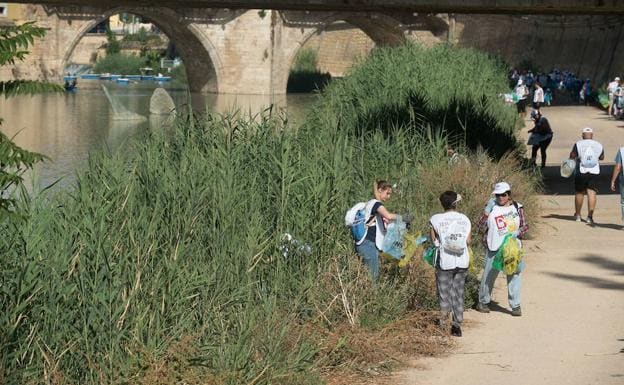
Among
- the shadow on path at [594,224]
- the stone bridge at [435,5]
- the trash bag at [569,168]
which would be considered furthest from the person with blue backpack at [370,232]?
the stone bridge at [435,5]

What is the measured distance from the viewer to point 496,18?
59.1 m

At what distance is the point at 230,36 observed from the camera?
5444 centimetres

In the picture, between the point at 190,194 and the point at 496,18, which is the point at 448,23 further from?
the point at 190,194

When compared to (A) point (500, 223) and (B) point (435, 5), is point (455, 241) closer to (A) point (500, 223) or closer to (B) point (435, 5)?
(A) point (500, 223)

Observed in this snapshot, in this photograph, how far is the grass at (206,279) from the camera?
756cm

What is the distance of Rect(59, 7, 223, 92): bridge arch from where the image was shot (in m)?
52.0

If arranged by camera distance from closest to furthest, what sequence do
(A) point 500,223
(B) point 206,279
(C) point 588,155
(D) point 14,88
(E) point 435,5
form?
(D) point 14,88, (B) point 206,279, (A) point 500,223, (C) point 588,155, (E) point 435,5

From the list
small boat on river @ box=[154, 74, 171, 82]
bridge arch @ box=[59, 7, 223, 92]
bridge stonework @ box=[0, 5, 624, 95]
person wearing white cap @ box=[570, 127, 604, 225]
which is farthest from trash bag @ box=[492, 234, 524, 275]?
small boat on river @ box=[154, 74, 171, 82]

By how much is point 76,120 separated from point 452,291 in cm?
2864

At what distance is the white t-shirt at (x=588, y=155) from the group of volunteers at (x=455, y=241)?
5.01 meters

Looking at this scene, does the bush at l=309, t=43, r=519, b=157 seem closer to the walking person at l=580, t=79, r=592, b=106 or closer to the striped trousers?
the striped trousers

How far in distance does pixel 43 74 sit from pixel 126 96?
131 inches

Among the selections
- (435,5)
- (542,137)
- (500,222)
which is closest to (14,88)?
(500,222)

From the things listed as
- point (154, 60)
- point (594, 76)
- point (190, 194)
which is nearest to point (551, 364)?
point (190, 194)
